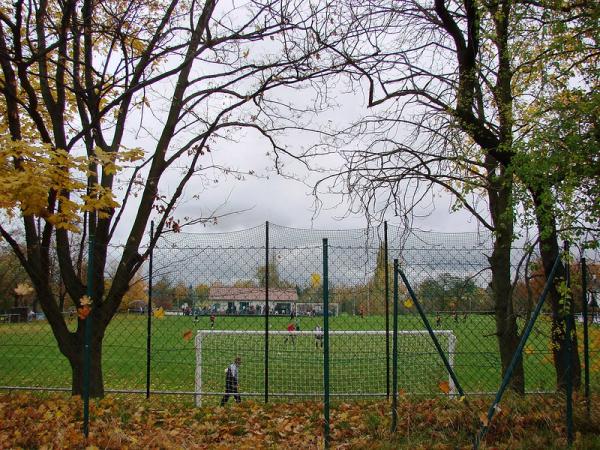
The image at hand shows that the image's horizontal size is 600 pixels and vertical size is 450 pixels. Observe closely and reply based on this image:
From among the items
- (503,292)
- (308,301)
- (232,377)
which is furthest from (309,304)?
(503,292)

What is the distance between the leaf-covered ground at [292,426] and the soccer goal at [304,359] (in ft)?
4.97

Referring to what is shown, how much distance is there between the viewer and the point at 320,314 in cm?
711

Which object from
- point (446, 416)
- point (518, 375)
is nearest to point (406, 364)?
point (518, 375)

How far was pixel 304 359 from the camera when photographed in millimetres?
7332

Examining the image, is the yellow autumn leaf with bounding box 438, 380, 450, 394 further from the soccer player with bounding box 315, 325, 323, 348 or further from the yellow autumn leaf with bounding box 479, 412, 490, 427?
the soccer player with bounding box 315, 325, 323, 348

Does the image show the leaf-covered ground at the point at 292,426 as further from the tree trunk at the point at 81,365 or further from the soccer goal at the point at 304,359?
the soccer goal at the point at 304,359

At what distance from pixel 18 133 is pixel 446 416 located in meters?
5.63

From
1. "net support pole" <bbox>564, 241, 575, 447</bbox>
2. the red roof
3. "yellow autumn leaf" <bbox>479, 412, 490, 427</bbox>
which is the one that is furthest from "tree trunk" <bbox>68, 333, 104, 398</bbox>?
"net support pole" <bbox>564, 241, 575, 447</bbox>

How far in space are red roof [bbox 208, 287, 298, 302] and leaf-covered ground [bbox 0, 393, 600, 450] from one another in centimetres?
159

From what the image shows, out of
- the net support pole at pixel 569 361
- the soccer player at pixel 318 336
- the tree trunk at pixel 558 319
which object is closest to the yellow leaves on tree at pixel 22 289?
the soccer player at pixel 318 336

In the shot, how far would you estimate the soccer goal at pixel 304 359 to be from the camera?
7.18m

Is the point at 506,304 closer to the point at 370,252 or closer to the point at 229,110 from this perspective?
the point at 370,252

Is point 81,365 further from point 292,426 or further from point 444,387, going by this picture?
point 444,387

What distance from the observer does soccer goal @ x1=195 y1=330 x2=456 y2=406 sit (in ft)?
23.5
